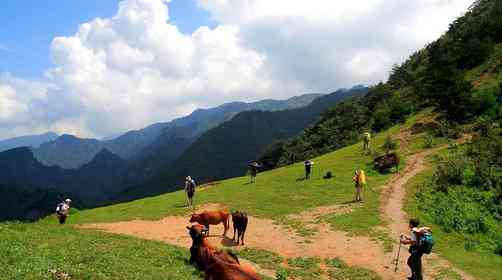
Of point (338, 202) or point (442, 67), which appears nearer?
point (338, 202)

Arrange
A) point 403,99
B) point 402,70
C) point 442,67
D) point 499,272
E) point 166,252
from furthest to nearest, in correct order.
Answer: point 402,70 < point 403,99 < point 442,67 < point 499,272 < point 166,252

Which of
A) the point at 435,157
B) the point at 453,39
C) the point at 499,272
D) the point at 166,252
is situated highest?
the point at 453,39

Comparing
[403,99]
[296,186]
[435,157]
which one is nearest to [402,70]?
[403,99]

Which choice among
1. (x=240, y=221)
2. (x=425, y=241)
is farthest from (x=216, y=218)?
(x=425, y=241)

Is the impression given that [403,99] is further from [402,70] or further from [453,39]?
[402,70]

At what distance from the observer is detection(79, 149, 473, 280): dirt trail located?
2683cm

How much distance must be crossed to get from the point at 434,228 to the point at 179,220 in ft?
61.6

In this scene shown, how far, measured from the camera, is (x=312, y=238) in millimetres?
31047

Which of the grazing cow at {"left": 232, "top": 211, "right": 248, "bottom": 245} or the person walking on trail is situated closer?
the person walking on trail

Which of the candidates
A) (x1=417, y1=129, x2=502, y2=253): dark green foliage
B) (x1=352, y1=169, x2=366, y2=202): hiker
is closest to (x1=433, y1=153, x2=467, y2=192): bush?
(x1=417, y1=129, x2=502, y2=253): dark green foliage

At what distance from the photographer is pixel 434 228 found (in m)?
34.0

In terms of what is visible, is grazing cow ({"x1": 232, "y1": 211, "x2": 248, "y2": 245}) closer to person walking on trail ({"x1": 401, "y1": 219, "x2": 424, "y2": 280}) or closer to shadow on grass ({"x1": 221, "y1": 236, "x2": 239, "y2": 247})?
shadow on grass ({"x1": 221, "y1": 236, "x2": 239, "y2": 247})

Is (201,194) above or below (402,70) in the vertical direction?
below

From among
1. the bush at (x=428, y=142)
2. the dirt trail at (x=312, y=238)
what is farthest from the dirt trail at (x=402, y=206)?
the bush at (x=428, y=142)
